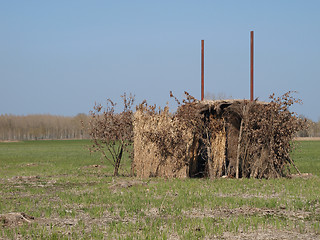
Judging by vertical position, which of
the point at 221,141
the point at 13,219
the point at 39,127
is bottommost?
the point at 13,219

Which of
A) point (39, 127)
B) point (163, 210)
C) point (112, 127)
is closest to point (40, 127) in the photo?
point (39, 127)

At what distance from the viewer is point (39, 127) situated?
103562mm

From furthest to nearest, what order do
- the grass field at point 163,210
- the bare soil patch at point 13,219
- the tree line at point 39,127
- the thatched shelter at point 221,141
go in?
the tree line at point 39,127 → the thatched shelter at point 221,141 → the bare soil patch at point 13,219 → the grass field at point 163,210

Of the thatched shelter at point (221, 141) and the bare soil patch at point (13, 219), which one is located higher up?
the thatched shelter at point (221, 141)

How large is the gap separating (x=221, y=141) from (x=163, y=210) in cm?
706

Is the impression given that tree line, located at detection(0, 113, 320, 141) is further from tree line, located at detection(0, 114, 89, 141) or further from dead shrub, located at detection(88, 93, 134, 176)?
dead shrub, located at detection(88, 93, 134, 176)

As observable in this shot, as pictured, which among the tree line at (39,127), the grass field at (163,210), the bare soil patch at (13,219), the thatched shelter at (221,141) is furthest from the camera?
the tree line at (39,127)

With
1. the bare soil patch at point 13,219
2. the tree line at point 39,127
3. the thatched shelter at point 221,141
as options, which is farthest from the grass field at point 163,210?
the tree line at point 39,127

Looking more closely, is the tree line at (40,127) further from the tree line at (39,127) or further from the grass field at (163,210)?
the grass field at (163,210)

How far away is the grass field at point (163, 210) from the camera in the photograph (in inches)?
305

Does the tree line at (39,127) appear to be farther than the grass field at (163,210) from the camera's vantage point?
Yes

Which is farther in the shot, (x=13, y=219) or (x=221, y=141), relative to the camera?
(x=221, y=141)

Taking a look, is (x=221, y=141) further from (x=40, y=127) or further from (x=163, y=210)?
(x=40, y=127)

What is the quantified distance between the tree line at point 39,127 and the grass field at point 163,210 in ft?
291
